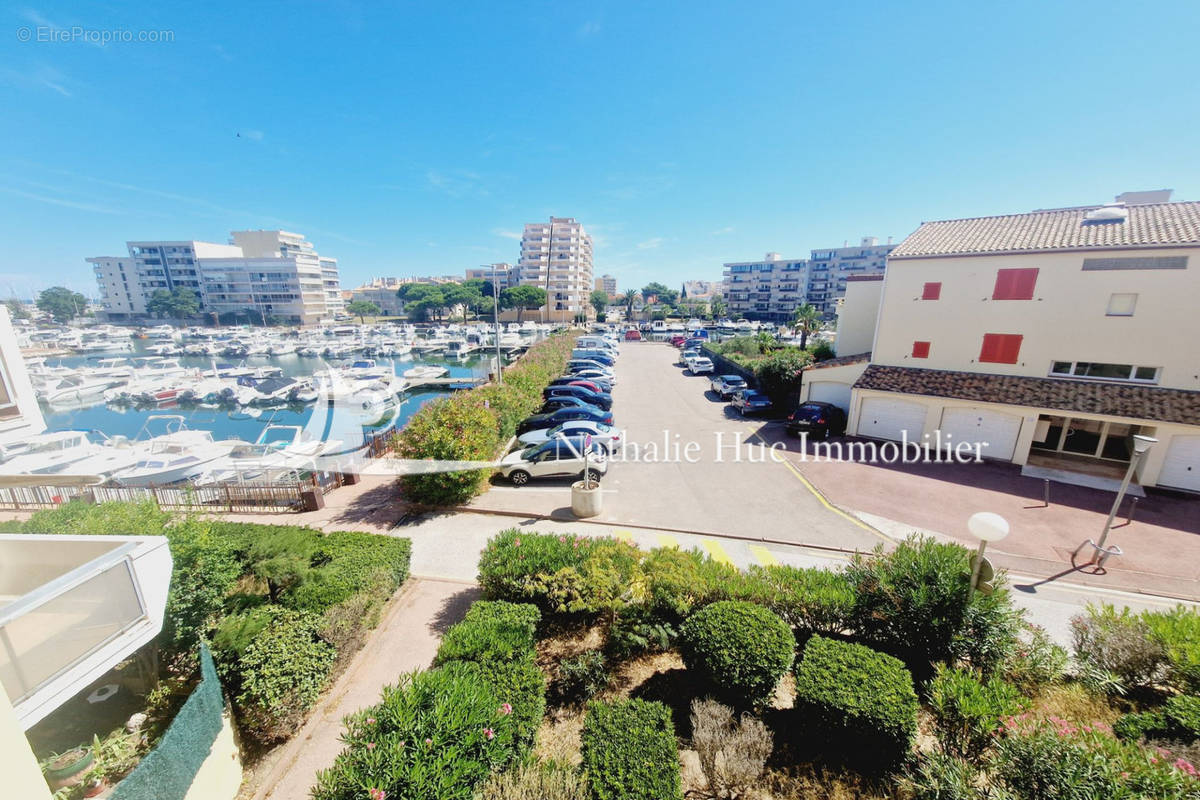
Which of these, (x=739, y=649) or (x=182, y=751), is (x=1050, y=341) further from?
(x=182, y=751)

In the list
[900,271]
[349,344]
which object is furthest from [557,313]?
[900,271]

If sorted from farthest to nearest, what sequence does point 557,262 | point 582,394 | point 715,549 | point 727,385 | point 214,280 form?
point 214,280, point 557,262, point 727,385, point 582,394, point 715,549

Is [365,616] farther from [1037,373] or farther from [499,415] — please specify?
[1037,373]

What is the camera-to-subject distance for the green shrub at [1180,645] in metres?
4.85

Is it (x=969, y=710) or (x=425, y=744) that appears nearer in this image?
(x=425, y=744)

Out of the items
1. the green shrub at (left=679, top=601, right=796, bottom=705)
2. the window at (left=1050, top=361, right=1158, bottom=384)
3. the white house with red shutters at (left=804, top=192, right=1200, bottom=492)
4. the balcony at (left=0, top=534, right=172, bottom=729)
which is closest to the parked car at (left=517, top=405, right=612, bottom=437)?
the white house with red shutters at (left=804, top=192, right=1200, bottom=492)

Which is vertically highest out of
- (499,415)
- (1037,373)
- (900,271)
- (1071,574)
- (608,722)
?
(900,271)

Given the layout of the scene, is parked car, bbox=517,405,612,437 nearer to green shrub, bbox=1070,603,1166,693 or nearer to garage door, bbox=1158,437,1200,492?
green shrub, bbox=1070,603,1166,693

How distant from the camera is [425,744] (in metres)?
3.89

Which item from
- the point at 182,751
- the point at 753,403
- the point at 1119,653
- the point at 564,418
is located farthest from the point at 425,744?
the point at 753,403

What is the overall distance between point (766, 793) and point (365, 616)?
634cm

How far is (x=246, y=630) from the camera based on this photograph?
5898mm

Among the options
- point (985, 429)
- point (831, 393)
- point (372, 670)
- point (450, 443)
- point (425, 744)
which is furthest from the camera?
point (831, 393)

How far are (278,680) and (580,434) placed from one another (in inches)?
402
